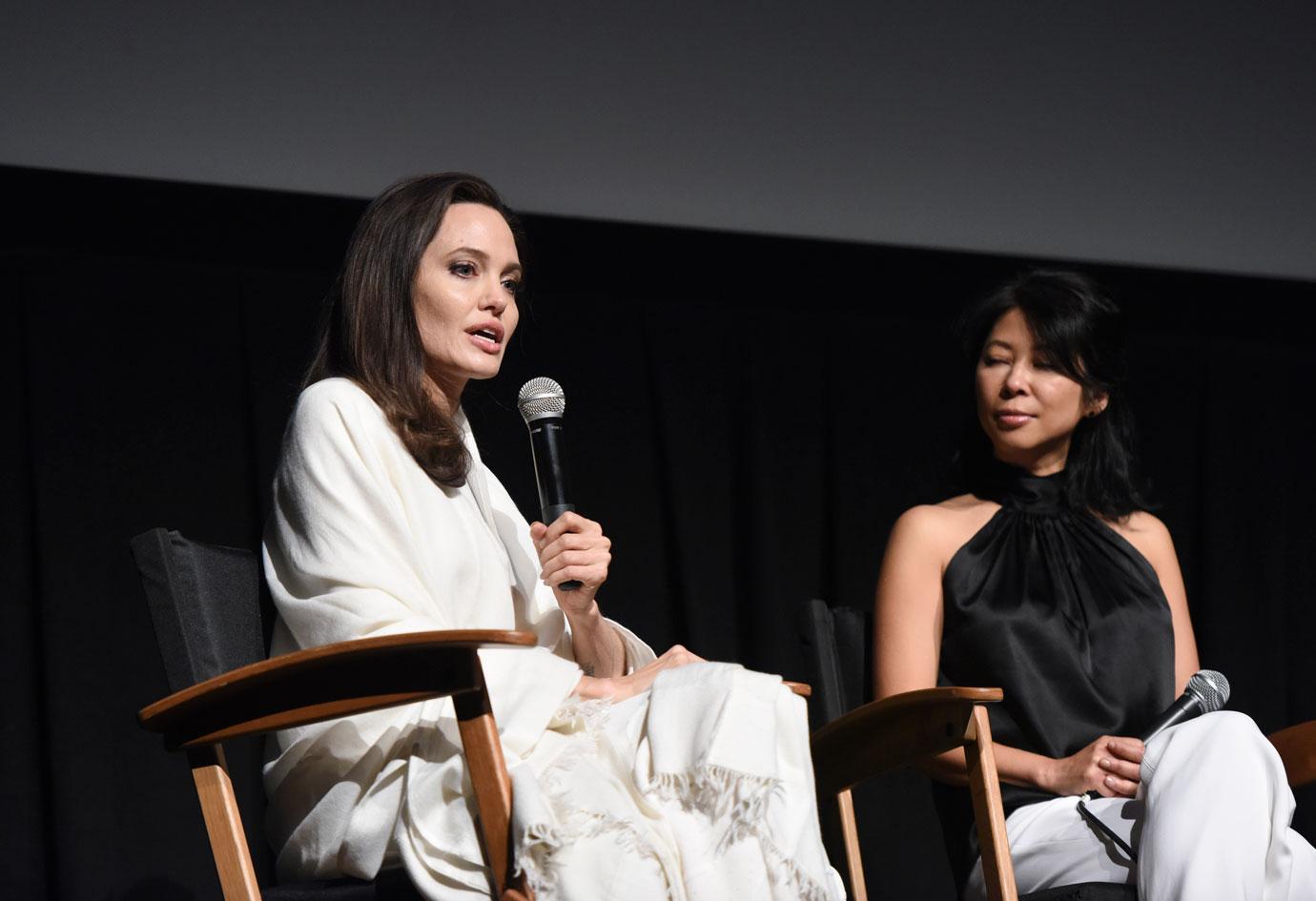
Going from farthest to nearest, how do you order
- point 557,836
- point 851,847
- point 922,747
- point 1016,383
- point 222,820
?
point 1016,383, point 851,847, point 922,747, point 222,820, point 557,836

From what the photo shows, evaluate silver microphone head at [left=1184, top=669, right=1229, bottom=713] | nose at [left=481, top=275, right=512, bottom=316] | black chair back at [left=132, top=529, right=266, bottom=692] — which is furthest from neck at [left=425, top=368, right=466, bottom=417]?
silver microphone head at [left=1184, top=669, right=1229, bottom=713]

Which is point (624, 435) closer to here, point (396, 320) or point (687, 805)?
point (396, 320)

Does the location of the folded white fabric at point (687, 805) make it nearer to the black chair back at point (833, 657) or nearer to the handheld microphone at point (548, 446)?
the handheld microphone at point (548, 446)

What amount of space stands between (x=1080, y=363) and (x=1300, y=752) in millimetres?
723

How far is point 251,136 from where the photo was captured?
2.81 metres

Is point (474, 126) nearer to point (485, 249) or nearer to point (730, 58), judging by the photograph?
point (730, 58)

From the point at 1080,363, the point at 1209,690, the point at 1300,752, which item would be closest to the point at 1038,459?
the point at 1080,363

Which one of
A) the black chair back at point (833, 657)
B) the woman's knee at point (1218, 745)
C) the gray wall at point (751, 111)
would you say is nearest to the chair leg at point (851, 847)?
the black chair back at point (833, 657)

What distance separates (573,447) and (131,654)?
989 mm

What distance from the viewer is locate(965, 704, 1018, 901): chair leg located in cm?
A: 175

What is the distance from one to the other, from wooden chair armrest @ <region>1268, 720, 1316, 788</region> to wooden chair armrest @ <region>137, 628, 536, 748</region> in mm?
1217

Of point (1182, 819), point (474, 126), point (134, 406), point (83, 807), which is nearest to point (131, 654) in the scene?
point (83, 807)

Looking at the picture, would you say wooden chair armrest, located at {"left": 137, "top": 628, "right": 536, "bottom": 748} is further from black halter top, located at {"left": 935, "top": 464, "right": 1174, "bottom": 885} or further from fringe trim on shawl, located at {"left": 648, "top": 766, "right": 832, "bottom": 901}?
black halter top, located at {"left": 935, "top": 464, "right": 1174, "bottom": 885}

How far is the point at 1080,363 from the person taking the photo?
2.47 metres
